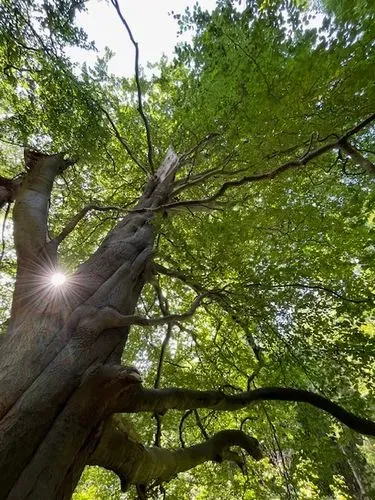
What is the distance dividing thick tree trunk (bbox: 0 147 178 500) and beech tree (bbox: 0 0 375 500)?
1 centimetres

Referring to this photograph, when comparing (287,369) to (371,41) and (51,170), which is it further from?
(371,41)

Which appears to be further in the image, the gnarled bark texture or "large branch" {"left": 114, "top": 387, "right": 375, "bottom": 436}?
"large branch" {"left": 114, "top": 387, "right": 375, "bottom": 436}

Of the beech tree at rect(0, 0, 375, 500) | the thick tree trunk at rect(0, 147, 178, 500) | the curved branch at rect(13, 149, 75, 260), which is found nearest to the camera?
the thick tree trunk at rect(0, 147, 178, 500)

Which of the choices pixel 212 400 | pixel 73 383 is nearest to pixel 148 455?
pixel 212 400

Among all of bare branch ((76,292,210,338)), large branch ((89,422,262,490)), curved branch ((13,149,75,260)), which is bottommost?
large branch ((89,422,262,490))

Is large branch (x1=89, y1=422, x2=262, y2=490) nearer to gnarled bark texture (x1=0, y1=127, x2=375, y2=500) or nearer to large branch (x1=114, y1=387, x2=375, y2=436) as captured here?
gnarled bark texture (x1=0, y1=127, x2=375, y2=500)

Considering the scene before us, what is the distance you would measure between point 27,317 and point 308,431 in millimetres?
3990

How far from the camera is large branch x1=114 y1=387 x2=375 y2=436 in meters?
2.21

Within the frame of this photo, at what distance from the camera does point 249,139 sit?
5.70 m

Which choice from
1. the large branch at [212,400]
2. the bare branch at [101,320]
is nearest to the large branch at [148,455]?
the large branch at [212,400]

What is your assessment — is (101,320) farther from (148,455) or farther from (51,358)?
(148,455)

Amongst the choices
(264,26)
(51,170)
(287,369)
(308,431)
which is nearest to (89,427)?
(51,170)

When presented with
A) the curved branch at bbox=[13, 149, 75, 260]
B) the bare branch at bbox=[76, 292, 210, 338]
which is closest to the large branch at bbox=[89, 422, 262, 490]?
the bare branch at bbox=[76, 292, 210, 338]

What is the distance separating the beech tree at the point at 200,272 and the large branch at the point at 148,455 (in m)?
0.02
